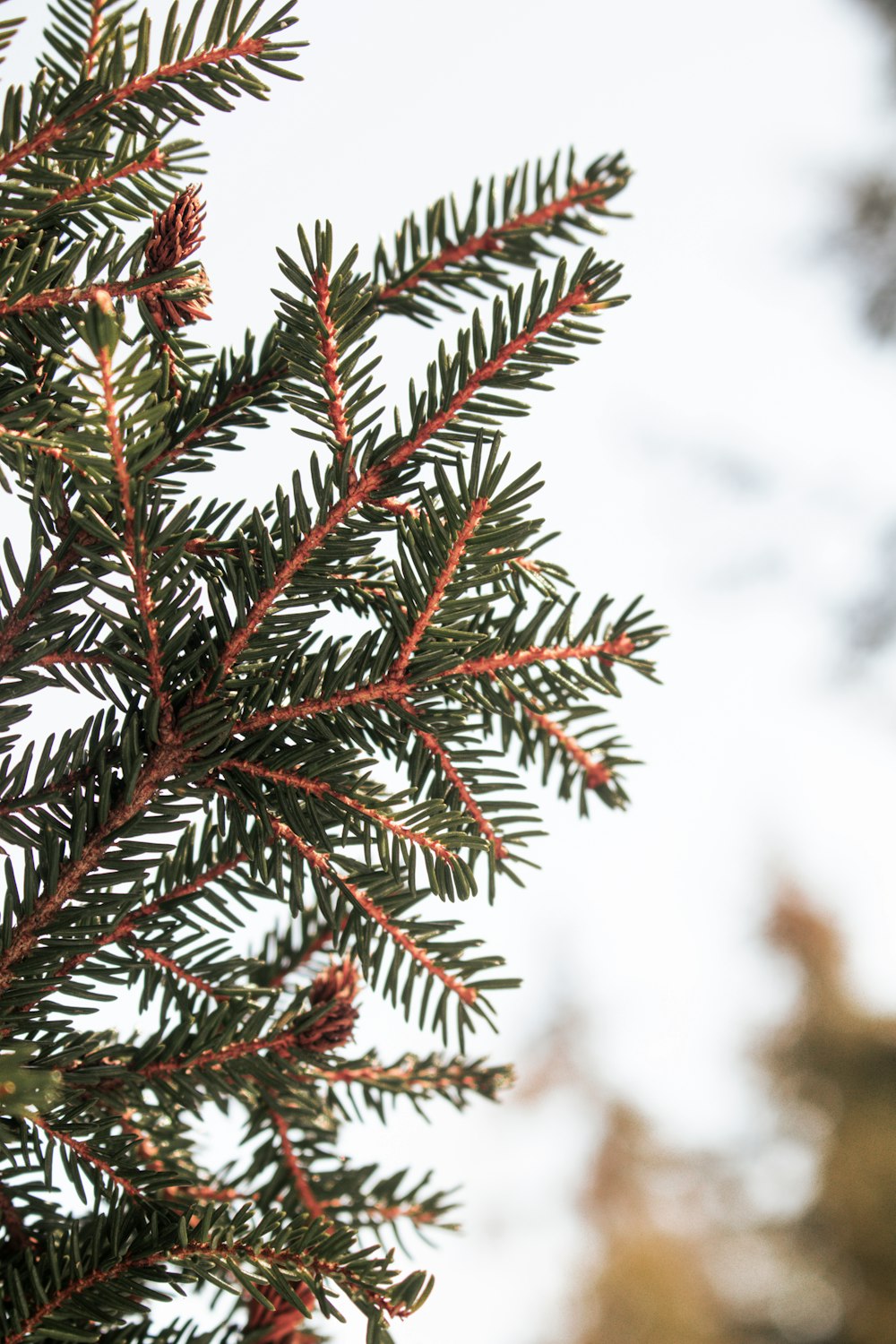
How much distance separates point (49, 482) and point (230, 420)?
4.0 inches

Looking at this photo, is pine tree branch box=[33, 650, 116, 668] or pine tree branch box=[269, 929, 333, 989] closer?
pine tree branch box=[33, 650, 116, 668]

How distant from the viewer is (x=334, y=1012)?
425 millimetres

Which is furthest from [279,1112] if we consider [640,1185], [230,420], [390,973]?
[640,1185]

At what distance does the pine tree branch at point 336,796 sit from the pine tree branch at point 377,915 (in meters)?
0.02

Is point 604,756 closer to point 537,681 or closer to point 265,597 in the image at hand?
→ point 537,681

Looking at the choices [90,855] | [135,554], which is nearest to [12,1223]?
[90,855]

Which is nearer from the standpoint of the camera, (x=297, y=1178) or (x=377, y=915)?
(x=377, y=915)

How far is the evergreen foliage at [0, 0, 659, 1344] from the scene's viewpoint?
32 centimetres

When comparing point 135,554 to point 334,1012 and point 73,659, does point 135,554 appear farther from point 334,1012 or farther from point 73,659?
point 334,1012

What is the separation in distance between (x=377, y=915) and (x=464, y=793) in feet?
0.22

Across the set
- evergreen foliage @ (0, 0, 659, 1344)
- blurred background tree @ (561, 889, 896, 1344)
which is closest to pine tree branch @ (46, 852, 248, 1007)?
evergreen foliage @ (0, 0, 659, 1344)

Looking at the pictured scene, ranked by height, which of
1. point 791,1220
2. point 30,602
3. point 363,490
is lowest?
point 30,602

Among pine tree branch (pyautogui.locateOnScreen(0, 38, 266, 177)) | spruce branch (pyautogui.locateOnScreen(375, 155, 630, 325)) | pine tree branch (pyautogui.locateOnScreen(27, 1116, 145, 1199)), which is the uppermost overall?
spruce branch (pyautogui.locateOnScreen(375, 155, 630, 325))

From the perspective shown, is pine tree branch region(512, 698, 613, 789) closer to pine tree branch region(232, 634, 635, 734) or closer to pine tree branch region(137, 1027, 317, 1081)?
pine tree branch region(232, 634, 635, 734)
